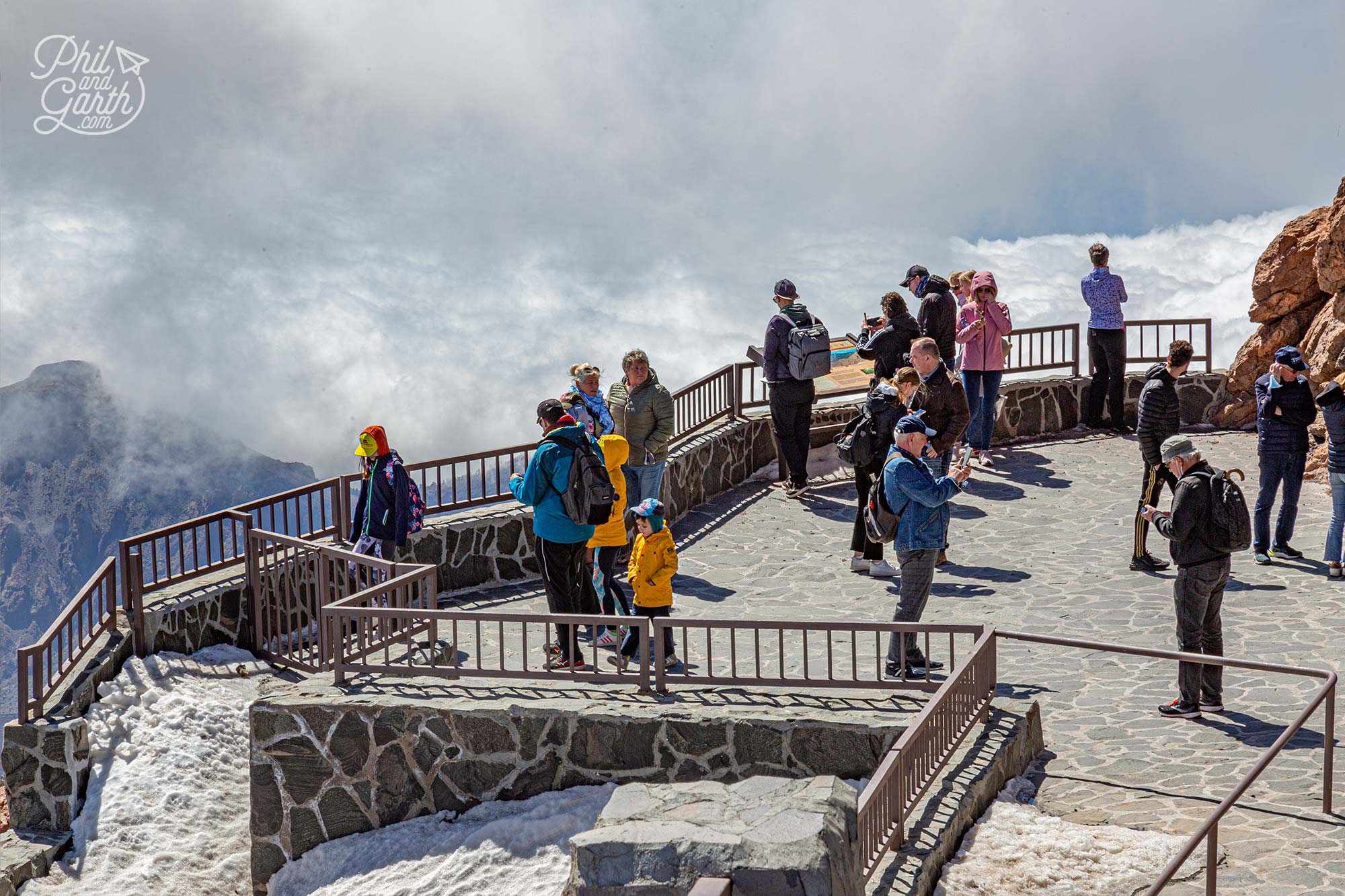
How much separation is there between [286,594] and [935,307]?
7629 mm

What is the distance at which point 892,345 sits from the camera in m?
14.3

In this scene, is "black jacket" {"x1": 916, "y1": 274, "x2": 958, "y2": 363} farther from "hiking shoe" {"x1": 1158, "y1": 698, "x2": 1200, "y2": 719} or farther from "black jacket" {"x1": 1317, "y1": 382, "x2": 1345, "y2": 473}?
"hiking shoe" {"x1": 1158, "y1": 698, "x2": 1200, "y2": 719}

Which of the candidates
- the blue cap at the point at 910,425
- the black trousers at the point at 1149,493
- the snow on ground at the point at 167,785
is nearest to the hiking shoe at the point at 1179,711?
the black trousers at the point at 1149,493

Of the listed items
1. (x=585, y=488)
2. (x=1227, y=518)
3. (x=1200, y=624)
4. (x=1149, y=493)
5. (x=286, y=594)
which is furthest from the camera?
(x=286, y=594)

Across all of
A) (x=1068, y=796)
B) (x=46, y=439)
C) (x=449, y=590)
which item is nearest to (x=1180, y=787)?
(x=1068, y=796)

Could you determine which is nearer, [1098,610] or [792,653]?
[792,653]

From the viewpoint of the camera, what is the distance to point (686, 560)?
45.0 ft

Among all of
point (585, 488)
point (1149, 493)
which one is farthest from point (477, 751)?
point (1149, 493)

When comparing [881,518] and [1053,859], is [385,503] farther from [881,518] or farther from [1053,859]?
[1053,859]

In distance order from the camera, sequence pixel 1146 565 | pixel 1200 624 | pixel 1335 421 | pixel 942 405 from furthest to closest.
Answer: pixel 1146 565 < pixel 942 405 < pixel 1335 421 < pixel 1200 624

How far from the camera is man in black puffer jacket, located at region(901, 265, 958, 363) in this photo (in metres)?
15.1

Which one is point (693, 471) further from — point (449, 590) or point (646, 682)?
point (646, 682)

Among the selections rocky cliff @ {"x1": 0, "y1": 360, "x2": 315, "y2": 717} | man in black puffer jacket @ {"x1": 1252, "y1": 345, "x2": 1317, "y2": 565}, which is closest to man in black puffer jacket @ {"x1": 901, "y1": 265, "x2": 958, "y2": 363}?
man in black puffer jacket @ {"x1": 1252, "y1": 345, "x2": 1317, "y2": 565}

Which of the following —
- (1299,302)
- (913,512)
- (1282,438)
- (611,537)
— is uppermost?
(1299,302)
